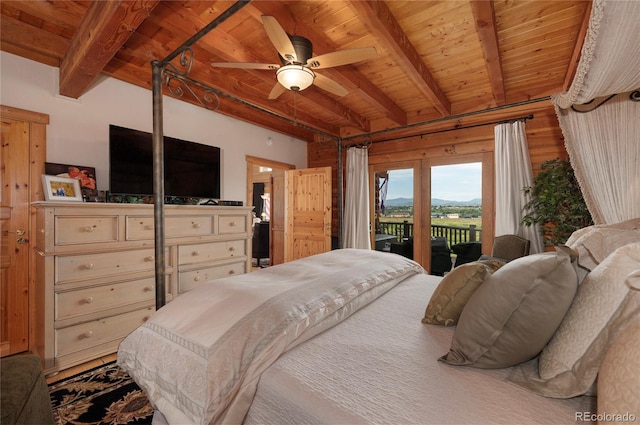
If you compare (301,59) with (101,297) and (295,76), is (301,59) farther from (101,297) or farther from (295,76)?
(101,297)

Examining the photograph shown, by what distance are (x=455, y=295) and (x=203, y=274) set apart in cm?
245

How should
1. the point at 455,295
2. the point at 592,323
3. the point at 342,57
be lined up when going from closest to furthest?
the point at 592,323, the point at 455,295, the point at 342,57

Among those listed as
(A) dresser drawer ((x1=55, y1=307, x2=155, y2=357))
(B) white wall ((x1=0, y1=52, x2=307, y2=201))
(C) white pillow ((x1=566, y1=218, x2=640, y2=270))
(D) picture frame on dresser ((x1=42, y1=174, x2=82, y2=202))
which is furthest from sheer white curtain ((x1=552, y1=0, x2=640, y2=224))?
(B) white wall ((x1=0, y1=52, x2=307, y2=201))

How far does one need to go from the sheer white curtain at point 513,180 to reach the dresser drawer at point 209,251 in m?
3.18

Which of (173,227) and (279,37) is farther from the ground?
(279,37)

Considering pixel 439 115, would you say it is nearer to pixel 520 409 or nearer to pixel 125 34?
pixel 125 34

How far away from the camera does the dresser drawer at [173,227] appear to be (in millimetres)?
2361

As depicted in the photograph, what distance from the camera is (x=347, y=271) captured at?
1605mm

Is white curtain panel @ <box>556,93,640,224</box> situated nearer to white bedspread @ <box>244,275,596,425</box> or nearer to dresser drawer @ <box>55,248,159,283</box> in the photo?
white bedspread @ <box>244,275,596,425</box>

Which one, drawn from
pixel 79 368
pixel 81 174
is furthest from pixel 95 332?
pixel 81 174

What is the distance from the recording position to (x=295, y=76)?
203 cm

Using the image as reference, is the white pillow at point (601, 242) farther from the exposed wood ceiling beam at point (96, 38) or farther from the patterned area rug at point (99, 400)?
the exposed wood ceiling beam at point (96, 38)

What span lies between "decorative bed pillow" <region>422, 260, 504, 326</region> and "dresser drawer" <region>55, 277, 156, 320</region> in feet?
7.68

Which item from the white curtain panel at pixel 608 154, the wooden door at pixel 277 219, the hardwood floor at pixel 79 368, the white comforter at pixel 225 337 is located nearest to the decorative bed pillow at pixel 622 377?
the white comforter at pixel 225 337
